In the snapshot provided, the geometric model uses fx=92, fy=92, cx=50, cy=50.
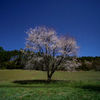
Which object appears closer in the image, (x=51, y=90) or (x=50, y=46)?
(x=51, y=90)


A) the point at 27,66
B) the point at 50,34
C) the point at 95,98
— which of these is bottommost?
the point at 95,98

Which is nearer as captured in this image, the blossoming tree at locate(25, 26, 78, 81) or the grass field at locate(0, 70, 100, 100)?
the grass field at locate(0, 70, 100, 100)

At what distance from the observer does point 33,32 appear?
20.1 metres

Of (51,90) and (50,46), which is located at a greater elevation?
(50,46)

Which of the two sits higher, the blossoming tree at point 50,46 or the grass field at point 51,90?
the blossoming tree at point 50,46

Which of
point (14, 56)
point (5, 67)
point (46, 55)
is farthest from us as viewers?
point (14, 56)

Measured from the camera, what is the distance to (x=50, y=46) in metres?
19.3

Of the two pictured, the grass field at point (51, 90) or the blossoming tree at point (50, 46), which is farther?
the blossoming tree at point (50, 46)

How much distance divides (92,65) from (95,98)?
75590 millimetres

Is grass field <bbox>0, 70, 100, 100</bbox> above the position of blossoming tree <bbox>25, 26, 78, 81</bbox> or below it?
below

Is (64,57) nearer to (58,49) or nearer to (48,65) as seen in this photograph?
(58,49)

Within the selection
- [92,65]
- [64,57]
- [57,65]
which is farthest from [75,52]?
[92,65]

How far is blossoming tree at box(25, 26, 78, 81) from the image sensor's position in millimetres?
19366

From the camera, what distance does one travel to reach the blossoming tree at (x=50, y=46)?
19.4 m
